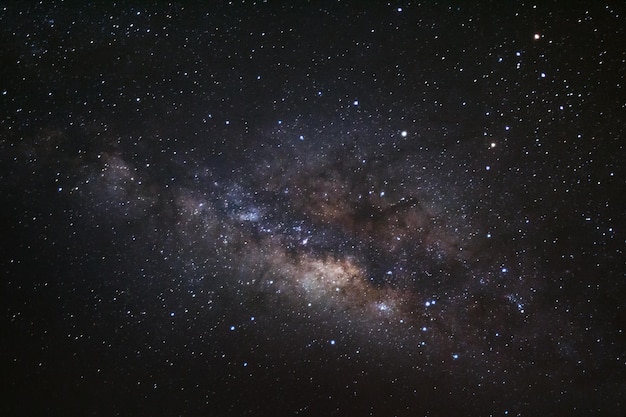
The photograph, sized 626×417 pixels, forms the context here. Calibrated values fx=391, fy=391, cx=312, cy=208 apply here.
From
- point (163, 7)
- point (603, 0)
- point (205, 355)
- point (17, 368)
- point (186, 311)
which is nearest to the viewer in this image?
point (603, 0)

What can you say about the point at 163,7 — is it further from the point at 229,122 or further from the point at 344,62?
the point at 344,62

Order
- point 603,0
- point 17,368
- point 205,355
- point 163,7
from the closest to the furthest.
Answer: point 603,0 → point 163,7 → point 205,355 → point 17,368

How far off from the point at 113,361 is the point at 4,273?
1761 mm

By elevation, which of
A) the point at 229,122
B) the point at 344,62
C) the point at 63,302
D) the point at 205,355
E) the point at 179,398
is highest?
the point at 344,62

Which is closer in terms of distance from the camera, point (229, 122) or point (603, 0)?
point (603, 0)

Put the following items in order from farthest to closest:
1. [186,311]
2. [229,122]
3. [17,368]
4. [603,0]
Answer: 1. [17,368]
2. [186,311]
3. [229,122]
4. [603,0]

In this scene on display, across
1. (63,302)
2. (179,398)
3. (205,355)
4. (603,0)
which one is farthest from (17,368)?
(603,0)

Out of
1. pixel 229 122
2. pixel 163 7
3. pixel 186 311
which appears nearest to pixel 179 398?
pixel 186 311

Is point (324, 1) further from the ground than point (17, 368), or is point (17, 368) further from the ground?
point (324, 1)

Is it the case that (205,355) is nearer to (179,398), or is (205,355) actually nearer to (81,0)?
(179,398)

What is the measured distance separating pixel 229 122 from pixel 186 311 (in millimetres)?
2447

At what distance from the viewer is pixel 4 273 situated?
16.2 feet

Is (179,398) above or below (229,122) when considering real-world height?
below

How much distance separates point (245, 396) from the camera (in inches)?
224
